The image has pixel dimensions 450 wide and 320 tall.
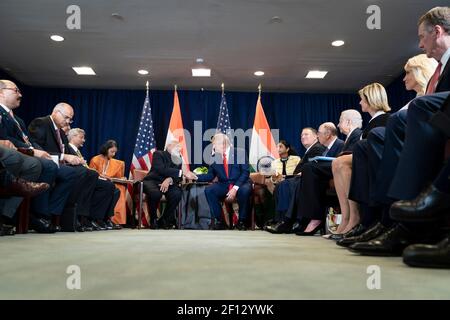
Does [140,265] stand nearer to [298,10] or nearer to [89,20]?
[298,10]

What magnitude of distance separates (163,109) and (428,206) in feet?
22.5

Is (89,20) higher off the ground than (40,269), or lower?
higher

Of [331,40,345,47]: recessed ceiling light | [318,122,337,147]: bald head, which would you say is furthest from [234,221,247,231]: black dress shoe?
[331,40,345,47]: recessed ceiling light

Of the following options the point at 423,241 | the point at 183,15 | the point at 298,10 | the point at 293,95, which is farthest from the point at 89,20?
the point at 423,241

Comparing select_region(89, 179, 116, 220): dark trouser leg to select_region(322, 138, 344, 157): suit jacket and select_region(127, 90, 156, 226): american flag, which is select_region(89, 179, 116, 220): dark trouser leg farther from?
select_region(127, 90, 156, 226): american flag

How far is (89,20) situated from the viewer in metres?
5.00

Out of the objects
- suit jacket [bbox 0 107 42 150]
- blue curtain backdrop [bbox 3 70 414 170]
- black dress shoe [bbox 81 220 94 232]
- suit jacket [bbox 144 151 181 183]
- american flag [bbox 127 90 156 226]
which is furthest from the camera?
blue curtain backdrop [bbox 3 70 414 170]

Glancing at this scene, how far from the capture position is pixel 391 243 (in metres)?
1.41

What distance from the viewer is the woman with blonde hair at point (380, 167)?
1570mm

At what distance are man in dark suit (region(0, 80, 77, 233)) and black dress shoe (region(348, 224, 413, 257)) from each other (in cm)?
230

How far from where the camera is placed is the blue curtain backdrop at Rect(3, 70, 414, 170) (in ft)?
24.9
